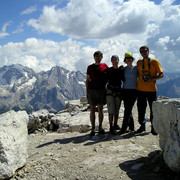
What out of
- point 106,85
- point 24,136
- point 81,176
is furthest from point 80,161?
point 106,85

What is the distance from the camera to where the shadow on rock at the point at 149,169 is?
5.52 meters

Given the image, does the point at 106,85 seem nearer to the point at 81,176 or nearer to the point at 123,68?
the point at 123,68

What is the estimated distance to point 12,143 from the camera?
6.46m

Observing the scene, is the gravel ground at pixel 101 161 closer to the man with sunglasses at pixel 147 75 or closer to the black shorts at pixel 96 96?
the black shorts at pixel 96 96

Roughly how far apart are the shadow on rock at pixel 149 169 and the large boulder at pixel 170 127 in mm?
325

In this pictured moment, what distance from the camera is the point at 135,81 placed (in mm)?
9633

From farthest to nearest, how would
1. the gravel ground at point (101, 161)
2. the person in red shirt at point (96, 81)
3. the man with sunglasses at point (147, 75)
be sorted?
1. the person in red shirt at point (96, 81)
2. the man with sunglasses at point (147, 75)
3. the gravel ground at point (101, 161)

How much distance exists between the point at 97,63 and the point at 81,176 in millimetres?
5439

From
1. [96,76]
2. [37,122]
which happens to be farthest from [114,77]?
[37,122]

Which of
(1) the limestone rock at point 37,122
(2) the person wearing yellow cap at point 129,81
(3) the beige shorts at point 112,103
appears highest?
(2) the person wearing yellow cap at point 129,81

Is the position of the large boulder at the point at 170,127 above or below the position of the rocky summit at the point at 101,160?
above

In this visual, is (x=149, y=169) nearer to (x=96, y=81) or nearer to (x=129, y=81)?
(x=129, y=81)

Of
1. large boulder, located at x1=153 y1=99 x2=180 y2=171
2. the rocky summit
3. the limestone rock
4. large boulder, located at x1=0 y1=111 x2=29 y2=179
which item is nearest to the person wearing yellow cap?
the rocky summit

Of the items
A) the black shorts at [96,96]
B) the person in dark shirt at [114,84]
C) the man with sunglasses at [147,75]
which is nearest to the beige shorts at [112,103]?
the person in dark shirt at [114,84]
